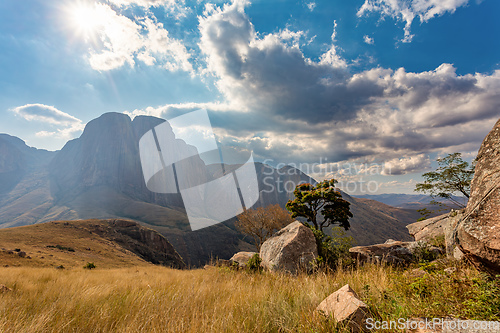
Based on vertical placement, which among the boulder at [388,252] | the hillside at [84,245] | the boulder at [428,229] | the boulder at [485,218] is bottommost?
the hillside at [84,245]

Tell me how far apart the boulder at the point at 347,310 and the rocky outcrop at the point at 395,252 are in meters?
7.29

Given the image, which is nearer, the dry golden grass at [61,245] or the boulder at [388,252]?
the boulder at [388,252]

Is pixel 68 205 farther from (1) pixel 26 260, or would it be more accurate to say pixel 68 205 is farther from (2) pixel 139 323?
(2) pixel 139 323

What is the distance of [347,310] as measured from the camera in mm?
3172

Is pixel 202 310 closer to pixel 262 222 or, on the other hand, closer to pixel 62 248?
pixel 262 222

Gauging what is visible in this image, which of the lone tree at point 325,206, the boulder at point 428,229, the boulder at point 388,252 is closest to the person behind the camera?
the boulder at point 388,252

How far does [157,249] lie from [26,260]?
138 feet

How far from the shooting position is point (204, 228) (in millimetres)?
131250

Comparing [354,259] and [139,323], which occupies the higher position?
[139,323]

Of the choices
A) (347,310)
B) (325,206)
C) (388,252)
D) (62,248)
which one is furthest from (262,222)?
(62,248)

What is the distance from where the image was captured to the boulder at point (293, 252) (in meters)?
9.91

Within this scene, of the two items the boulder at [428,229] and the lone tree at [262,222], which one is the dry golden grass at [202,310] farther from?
the lone tree at [262,222]

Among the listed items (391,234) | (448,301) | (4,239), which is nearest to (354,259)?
(448,301)

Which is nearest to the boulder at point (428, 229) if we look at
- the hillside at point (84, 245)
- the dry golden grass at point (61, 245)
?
the hillside at point (84, 245)
